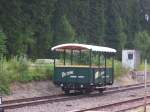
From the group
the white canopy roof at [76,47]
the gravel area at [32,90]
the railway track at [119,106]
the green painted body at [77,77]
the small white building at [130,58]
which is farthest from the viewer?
the small white building at [130,58]

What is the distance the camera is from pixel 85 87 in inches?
1230

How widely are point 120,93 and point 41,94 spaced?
194 inches

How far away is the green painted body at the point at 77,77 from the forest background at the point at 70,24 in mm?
21735

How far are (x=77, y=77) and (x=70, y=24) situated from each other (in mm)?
46693

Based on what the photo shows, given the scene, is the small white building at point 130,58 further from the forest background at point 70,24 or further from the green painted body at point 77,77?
the green painted body at point 77,77

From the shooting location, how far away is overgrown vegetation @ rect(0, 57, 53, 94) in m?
29.4

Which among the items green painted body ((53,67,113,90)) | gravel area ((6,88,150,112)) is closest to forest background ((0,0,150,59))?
green painted body ((53,67,113,90))

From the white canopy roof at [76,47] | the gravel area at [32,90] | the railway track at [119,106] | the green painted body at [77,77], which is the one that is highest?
the white canopy roof at [76,47]

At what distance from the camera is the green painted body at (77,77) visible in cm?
3100

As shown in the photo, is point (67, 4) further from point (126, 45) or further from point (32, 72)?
point (32, 72)

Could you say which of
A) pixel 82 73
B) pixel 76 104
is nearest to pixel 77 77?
pixel 82 73

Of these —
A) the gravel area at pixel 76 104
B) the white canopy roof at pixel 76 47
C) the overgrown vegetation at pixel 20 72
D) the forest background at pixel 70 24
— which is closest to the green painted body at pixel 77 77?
the gravel area at pixel 76 104

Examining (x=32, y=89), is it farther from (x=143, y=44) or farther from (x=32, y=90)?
(x=143, y=44)

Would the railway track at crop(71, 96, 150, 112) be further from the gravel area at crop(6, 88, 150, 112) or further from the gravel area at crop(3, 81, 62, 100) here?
the gravel area at crop(3, 81, 62, 100)
